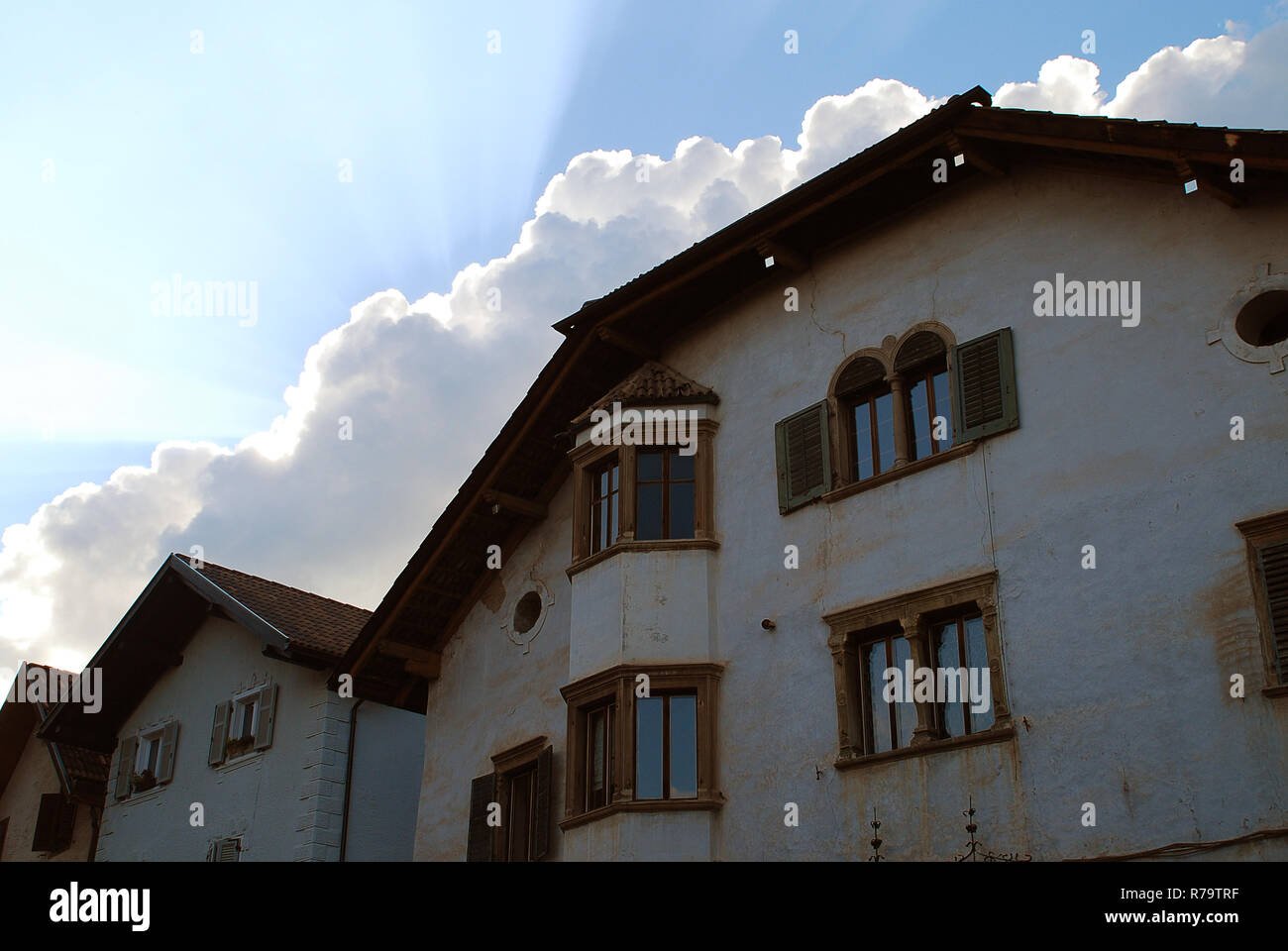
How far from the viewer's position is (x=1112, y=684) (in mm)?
14781

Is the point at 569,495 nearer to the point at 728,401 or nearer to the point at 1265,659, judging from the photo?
the point at 728,401

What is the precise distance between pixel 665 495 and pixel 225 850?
12.2 meters

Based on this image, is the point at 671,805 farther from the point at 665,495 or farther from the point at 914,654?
the point at 665,495

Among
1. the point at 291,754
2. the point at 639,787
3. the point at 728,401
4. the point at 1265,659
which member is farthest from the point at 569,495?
the point at 1265,659

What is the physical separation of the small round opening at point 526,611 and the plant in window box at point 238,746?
777cm

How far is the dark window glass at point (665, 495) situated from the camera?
65.2ft

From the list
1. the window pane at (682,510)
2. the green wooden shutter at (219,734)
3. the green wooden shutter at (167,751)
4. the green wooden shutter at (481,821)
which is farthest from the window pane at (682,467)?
the green wooden shutter at (167,751)

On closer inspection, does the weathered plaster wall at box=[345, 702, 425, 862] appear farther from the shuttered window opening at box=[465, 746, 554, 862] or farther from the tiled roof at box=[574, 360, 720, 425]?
the tiled roof at box=[574, 360, 720, 425]

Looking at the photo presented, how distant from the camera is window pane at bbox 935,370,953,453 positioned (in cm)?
1731

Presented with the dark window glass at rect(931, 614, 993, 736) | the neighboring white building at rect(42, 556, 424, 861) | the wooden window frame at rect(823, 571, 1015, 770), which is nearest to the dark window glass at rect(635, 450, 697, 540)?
the wooden window frame at rect(823, 571, 1015, 770)

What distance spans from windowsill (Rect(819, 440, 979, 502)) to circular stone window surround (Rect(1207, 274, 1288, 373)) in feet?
9.55

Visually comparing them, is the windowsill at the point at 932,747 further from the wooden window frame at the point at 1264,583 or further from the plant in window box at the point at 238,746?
the plant in window box at the point at 238,746
